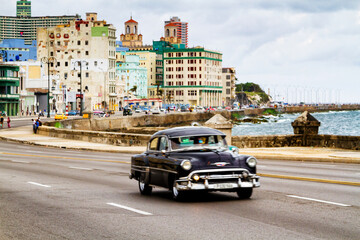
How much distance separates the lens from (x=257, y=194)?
49.1 feet

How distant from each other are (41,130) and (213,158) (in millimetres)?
51555

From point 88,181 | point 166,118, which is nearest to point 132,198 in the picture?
point 88,181

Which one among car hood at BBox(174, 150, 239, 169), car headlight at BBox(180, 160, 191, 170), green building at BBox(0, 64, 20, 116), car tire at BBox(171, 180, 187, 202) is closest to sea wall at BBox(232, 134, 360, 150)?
car hood at BBox(174, 150, 239, 169)

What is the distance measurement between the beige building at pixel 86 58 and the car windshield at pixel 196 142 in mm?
151608

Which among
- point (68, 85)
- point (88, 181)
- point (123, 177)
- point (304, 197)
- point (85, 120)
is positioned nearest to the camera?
point (304, 197)

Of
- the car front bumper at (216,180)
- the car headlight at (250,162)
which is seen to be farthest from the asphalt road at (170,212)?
the car headlight at (250,162)

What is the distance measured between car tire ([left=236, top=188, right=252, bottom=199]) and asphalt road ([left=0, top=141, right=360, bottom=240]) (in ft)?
0.44

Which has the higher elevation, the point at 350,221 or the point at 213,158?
the point at 213,158

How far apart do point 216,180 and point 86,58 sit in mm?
165202

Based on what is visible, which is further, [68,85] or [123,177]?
[68,85]

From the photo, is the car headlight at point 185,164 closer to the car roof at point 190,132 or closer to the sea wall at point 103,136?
the car roof at point 190,132

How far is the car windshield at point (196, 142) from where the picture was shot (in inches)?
564

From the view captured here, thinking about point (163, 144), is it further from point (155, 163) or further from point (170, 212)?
point (170, 212)

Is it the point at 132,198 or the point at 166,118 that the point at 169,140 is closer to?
the point at 132,198
